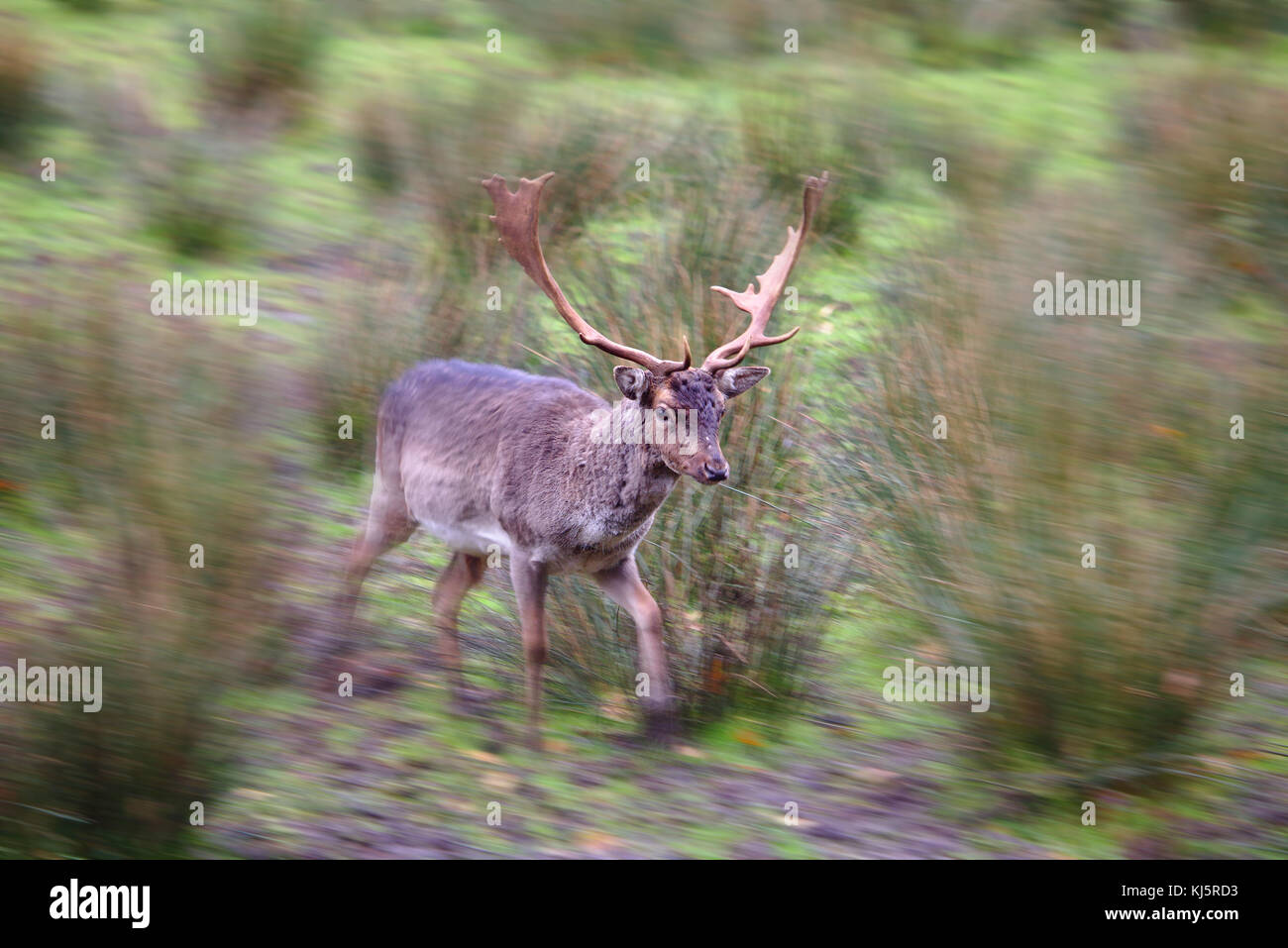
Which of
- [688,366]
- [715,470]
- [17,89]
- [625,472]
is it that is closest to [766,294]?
[688,366]

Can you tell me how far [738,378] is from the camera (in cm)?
571

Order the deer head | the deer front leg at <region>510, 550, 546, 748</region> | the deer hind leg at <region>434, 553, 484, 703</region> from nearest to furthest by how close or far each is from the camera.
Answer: the deer head
the deer front leg at <region>510, 550, 546, 748</region>
the deer hind leg at <region>434, 553, 484, 703</region>

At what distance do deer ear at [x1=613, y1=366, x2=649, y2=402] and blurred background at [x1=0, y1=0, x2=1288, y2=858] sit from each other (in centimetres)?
75

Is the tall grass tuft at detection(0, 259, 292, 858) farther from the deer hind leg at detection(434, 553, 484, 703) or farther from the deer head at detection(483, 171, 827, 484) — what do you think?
the deer head at detection(483, 171, 827, 484)

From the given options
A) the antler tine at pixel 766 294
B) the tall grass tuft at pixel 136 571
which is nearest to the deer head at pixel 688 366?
the antler tine at pixel 766 294

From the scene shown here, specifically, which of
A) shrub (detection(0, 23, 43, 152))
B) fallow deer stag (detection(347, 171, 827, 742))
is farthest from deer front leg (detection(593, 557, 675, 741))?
shrub (detection(0, 23, 43, 152))

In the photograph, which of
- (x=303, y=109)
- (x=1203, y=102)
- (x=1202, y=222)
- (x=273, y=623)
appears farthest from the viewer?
(x=303, y=109)

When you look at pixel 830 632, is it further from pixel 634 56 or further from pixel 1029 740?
pixel 634 56

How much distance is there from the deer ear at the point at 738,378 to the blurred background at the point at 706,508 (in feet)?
1.73

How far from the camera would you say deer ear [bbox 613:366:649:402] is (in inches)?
217

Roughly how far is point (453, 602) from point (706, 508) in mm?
1140

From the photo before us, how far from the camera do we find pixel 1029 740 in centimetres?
531

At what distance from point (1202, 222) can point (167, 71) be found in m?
6.63

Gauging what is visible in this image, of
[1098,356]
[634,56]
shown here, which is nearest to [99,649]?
[1098,356]
